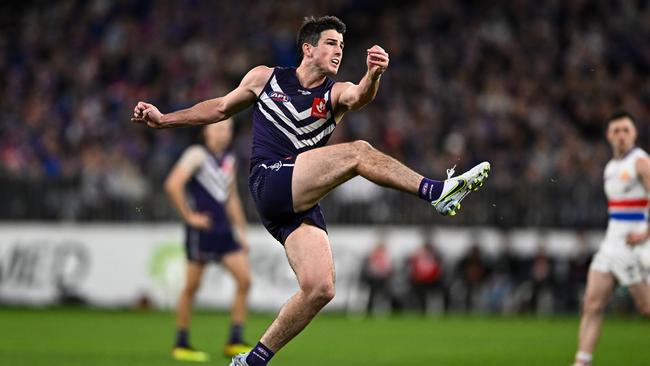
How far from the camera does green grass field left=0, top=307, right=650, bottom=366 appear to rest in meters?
12.6

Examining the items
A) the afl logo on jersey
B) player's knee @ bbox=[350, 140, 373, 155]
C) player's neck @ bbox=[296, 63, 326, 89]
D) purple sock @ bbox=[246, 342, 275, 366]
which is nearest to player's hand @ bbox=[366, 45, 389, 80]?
player's knee @ bbox=[350, 140, 373, 155]

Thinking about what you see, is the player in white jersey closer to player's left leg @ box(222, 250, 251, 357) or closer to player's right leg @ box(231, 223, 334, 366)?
player's right leg @ box(231, 223, 334, 366)

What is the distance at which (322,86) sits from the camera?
895cm

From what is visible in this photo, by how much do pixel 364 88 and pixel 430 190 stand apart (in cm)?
91

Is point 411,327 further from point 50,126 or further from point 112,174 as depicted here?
point 50,126

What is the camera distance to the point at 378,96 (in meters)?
24.4

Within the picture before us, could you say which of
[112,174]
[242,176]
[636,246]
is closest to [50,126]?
[112,174]

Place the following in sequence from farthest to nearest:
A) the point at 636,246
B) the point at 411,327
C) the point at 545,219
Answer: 1. the point at 545,219
2. the point at 411,327
3. the point at 636,246

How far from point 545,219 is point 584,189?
2.90ft

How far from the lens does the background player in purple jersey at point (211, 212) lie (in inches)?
540

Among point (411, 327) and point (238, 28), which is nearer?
point (411, 327)

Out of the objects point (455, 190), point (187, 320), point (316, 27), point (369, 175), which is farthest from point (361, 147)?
point (187, 320)

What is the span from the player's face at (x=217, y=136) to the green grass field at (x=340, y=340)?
2452 mm

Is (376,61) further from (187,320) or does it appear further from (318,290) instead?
(187,320)
